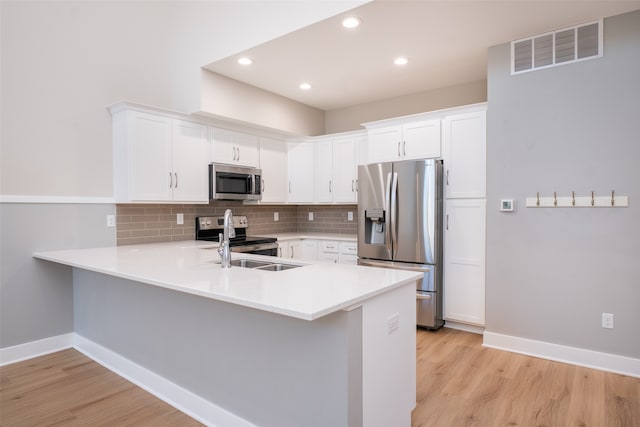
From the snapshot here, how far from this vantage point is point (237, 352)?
79.3 inches

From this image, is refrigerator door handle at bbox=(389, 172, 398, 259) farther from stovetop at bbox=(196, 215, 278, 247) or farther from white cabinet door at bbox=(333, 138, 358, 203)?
stovetop at bbox=(196, 215, 278, 247)

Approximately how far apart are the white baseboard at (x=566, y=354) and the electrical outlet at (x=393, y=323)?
1.86 m

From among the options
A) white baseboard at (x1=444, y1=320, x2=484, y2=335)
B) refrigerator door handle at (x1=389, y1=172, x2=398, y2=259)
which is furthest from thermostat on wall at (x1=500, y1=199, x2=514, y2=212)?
white baseboard at (x1=444, y1=320, x2=484, y2=335)

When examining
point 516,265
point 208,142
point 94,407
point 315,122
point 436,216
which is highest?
point 315,122

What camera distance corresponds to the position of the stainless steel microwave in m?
4.03

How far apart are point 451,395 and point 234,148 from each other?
3267 mm

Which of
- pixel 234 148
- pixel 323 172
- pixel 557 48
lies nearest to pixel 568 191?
pixel 557 48

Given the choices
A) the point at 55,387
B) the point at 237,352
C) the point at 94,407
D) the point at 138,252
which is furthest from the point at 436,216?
the point at 55,387

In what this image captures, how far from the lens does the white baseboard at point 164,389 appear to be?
6.86ft

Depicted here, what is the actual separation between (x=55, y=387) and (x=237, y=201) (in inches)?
103

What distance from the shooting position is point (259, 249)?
13.5 ft

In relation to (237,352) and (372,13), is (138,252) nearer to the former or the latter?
(237,352)

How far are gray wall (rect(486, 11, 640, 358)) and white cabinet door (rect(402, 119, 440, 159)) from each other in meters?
0.59

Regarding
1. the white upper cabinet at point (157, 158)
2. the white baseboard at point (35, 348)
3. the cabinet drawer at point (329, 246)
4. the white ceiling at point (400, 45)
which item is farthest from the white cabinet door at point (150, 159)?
the cabinet drawer at point (329, 246)
